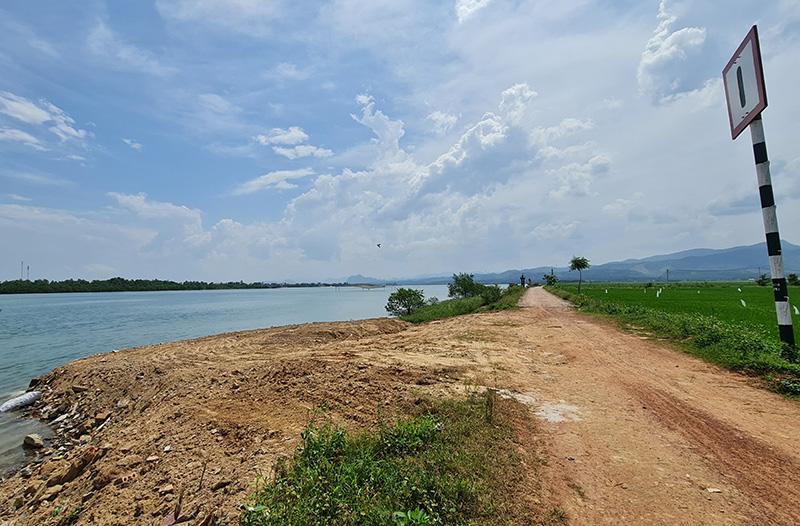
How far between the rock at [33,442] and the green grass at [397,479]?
21.3 feet

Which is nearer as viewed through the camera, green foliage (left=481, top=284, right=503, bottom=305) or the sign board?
the sign board

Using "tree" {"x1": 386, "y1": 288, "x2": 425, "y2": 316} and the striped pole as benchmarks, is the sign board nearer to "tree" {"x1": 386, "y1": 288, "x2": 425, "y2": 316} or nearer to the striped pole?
the striped pole

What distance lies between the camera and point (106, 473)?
15.0ft

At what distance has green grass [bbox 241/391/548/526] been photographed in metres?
3.15

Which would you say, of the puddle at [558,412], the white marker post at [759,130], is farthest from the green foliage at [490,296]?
the puddle at [558,412]

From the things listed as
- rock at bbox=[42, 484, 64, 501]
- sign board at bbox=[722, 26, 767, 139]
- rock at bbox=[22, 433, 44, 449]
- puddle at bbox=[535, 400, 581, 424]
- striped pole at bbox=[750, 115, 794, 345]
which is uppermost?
sign board at bbox=[722, 26, 767, 139]

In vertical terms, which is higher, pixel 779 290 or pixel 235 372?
pixel 779 290

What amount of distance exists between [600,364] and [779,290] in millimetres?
4589

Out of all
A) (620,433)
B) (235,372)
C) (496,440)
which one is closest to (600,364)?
(620,433)

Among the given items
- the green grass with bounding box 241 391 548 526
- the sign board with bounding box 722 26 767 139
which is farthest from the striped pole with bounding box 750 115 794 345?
the green grass with bounding box 241 391 548 526

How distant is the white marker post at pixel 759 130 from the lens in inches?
329

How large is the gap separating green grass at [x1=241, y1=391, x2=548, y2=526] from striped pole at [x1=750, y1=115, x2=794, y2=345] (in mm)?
8542

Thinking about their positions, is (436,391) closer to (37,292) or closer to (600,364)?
(600,364)

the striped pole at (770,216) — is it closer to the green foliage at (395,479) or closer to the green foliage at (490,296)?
the green foliage at (395,479)
